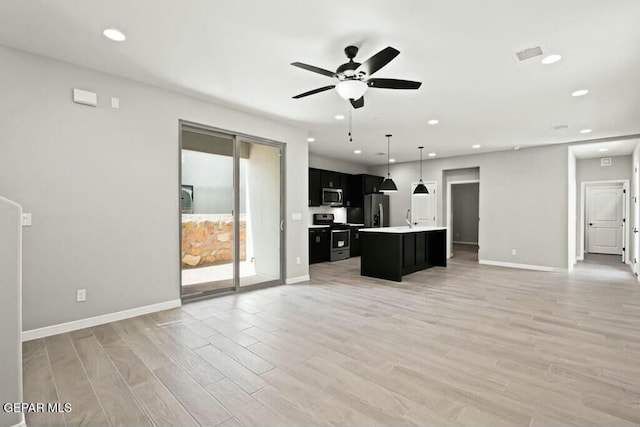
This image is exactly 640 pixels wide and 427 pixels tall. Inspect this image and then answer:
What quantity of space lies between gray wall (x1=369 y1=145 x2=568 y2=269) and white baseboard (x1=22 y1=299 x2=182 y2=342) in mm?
7339

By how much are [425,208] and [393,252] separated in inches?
154

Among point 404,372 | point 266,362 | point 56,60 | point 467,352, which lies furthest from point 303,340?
point 56,60

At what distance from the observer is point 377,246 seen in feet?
20.3

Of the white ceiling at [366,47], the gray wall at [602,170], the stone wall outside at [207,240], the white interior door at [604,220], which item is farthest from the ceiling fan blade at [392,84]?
the white interior door at [604,220]

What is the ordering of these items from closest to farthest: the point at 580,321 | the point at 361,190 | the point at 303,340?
the point at 303,340
the point at 580,321
the point at 361,190

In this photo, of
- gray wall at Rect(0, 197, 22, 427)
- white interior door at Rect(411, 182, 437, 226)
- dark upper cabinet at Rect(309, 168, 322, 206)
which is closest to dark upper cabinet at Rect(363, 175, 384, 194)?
white interior door at Rect(411, 182, 437, 226)

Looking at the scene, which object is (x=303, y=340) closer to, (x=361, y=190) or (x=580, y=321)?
(x=580, y=321)

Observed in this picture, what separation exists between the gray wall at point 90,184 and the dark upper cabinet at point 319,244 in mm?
4047

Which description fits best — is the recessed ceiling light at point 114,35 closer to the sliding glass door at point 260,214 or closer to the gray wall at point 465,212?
the sliding glass door at point 260,214

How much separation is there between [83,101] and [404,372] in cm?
419

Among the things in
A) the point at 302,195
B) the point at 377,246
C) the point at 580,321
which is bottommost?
the point at 580,321

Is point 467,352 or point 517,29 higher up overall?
point 517,29

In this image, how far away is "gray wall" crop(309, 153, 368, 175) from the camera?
8.79 metres

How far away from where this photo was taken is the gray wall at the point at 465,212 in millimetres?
11812
